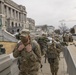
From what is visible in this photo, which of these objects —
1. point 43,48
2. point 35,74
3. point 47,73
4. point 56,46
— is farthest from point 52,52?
point 43,48

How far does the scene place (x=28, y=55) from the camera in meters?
6.16

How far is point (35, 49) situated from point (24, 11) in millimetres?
107047

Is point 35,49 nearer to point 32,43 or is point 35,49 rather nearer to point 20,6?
point 32,43

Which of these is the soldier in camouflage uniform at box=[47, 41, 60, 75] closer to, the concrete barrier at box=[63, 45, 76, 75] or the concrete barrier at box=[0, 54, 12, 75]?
the concrete barrier at box=[63, 45, 76, 75]

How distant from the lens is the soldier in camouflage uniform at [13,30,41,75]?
20.2ft

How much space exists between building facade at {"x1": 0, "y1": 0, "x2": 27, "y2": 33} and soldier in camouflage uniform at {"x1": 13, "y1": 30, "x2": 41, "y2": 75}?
235 feet

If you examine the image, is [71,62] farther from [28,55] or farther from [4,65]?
[4,65]

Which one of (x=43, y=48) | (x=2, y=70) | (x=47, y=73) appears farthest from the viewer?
(x=43, y=48)

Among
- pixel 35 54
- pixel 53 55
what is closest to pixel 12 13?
pixel 53 55

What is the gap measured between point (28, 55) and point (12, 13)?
91330 mm

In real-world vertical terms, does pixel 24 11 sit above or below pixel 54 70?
above

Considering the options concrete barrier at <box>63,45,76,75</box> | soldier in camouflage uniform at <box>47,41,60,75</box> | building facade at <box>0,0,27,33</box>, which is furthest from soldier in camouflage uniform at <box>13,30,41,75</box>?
building facade at <box>0,0,27,33</box>

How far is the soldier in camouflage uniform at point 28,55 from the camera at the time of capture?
614cm

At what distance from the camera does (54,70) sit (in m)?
10.8
